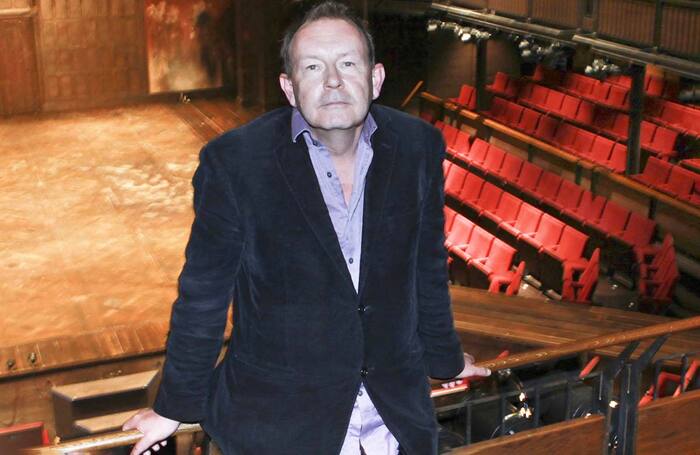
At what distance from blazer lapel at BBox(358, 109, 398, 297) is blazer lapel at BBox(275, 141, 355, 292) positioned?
0.06 meters

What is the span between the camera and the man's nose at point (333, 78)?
5.88 ft

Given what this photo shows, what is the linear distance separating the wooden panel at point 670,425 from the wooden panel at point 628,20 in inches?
298

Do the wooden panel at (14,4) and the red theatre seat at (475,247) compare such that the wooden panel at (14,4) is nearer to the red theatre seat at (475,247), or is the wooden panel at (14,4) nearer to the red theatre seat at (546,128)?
the red theatre seat at (546,128)

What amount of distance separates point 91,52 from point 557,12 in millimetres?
6649

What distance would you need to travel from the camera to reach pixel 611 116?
12.4m

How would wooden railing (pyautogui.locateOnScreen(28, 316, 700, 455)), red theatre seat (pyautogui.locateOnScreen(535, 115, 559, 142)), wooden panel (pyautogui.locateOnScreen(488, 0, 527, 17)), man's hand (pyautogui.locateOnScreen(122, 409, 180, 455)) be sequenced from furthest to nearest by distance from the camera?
wooden panel (pyautogui.locateOnScreen(488, 0, 527, 17)) < red theatre seat (pyautogui.locateOnScreen(535, 115, 559, 142)) < wooden railing (pyautogui.locateOnScreen(28, 316, 700, 455)) < man's hand (pyautogui.locateOnScreen(122, 409, 180, 455))

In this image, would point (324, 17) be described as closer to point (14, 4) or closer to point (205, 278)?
point (205, 278)

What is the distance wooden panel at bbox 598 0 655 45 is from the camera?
10.4 meters

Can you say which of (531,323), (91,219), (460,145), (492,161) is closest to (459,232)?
(492,161)

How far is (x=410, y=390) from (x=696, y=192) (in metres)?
8.21

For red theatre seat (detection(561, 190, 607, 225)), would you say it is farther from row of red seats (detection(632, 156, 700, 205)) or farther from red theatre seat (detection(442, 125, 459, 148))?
red theatre seat (detection(442, 125, 459, 148))

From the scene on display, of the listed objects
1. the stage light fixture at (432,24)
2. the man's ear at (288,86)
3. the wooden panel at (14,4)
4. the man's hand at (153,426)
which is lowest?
the stage light fixture at (432,24)

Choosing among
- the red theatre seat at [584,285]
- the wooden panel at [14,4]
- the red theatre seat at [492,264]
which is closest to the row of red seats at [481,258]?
the red theatre seat at [492,264]

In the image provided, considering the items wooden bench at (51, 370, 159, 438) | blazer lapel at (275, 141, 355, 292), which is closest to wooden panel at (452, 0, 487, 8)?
wooden bench at (51, 370, 159, 438)
